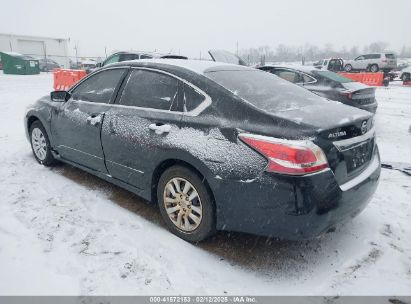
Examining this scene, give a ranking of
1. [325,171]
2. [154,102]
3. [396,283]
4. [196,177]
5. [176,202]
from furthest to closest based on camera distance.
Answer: [154,102], [176,202], [196,177], [396,283], [325,171]

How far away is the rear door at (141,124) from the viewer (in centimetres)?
324

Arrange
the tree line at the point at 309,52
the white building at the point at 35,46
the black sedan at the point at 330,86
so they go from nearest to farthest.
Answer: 1. the black sedan at the point at 330,86
2. the white building at the point at 35,46
3. the tree line at the point at 309,52

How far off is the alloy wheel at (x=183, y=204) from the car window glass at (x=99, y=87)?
1.44 m

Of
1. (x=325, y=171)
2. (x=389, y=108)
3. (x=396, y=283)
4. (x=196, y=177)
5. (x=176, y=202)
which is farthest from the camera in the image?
(x=389, y=108)

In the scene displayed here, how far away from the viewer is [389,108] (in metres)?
11.7

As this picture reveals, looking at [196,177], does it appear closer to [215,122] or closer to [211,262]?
[215,122]

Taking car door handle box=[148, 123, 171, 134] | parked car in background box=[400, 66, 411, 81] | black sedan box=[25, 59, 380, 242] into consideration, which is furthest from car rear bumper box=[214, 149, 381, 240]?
parked car in background box=[400, 66, 411, 81]

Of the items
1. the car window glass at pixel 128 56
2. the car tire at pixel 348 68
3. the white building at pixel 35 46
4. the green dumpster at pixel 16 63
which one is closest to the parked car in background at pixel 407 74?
the car tire at pixel 348 68

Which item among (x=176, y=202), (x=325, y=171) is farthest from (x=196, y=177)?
(x=325, y=171)

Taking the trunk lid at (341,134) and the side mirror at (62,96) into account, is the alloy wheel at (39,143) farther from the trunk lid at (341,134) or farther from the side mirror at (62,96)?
the trunk lid at (341,134)

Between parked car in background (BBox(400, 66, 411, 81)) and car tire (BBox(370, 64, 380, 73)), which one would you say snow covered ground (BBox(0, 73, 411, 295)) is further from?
car tire (BBox(370, 64, 380, 73))

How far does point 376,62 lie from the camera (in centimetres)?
2819

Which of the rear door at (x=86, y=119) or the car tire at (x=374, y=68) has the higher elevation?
the car tire at (x=374, y=68)

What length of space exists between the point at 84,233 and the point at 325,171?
7.69 feet
